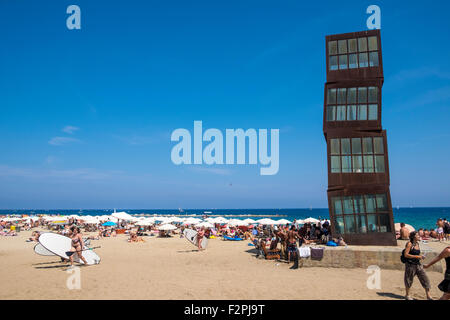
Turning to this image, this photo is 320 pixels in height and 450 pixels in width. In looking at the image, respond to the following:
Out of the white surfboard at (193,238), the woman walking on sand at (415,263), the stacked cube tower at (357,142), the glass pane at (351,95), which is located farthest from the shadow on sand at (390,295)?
the white surfboard at (193,238)

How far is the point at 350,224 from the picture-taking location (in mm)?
14641

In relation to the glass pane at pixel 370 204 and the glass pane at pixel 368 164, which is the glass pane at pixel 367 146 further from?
the glass pane at pixel 370 204

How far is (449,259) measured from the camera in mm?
6477

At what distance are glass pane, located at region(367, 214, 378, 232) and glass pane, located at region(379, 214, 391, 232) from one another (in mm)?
Result: 249

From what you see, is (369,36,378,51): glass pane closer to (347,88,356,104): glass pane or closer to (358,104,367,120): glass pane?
(347,88,356,104): glass pane

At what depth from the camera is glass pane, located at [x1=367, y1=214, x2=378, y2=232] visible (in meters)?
14.3

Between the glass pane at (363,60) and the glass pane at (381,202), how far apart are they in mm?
6558

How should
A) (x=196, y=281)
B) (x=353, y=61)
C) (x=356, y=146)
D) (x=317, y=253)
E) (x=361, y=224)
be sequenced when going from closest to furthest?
(x=196, y=281) → (x=317, y=253) → (x=361, y=224) → (x=356, y=146) → (x=353, y=61)

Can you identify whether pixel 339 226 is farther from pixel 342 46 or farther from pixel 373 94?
pixel 342 46

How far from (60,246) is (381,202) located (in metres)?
14.2

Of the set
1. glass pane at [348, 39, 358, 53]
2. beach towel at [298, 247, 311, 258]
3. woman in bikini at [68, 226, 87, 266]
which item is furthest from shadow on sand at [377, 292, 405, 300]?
glass pane at [348, 39, 358, 53]

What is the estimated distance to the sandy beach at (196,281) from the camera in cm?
841

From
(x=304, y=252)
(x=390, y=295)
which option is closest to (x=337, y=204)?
(x=304, y=252)

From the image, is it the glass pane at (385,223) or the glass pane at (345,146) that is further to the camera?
the glass pane at (345,146)
